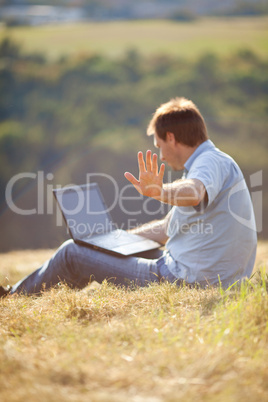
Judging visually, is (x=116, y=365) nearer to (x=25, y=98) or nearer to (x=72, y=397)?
(x=72, y=397)

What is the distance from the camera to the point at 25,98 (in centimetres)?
1927

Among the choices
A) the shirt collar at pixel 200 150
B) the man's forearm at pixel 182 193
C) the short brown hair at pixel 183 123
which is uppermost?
the short brown hair at pixel 183 123

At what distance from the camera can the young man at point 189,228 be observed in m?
2.30

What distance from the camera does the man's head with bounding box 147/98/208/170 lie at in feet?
8.96

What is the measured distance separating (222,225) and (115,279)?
714 millimetres

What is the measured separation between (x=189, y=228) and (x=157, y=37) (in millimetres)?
19693

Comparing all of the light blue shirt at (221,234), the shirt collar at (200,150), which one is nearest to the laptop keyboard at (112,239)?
the light blue shirt at (221,234)

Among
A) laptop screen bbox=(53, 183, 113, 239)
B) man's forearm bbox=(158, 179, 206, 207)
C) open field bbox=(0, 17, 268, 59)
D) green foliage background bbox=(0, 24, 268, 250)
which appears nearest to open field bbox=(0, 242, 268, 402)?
man's forearm bbox=(158, 179, 206, 207)

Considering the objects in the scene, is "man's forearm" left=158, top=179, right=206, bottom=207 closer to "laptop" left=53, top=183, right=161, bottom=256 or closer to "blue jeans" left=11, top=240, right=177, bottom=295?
"blue jeans" left=11, top=240, right=177, bottom=295

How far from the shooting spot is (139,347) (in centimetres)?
166

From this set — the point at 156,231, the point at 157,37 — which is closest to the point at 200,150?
the point at 156,231

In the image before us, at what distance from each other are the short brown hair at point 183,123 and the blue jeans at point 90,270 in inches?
28.6

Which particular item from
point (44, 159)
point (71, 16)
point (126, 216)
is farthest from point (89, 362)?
point (71, 16)

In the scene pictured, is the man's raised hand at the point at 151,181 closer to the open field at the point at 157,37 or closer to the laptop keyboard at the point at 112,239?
the laptop keyboard at the point at 112,239
